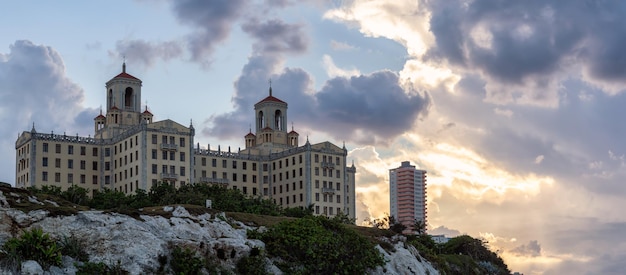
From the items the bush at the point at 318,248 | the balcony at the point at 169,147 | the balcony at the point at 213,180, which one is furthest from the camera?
the balcony at the point at 213,180

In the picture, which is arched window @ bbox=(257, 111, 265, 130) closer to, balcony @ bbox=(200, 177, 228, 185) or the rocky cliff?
balcony @ bbox=(200, 177, 228, 185)

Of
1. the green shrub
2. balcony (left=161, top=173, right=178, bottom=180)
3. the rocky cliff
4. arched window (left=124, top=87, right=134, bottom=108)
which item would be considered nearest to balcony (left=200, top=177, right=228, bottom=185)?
balcony (left=161, top=173, right=178, bottom=180)

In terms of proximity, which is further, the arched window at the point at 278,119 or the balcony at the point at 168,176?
the arched window at the point at 278,119

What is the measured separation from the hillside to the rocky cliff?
0.07 meters

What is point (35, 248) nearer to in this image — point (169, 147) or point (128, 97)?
point (169, 147)

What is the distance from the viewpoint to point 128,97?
158500mm

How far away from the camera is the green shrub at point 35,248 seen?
52719mm

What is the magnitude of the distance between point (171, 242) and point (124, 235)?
350 cm

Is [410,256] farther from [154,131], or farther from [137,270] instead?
[154,131]

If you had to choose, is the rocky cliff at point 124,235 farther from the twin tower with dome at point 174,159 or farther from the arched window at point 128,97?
the arched window at point 128,97

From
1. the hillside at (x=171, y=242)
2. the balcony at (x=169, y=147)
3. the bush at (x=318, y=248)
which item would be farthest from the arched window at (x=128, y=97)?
the bush at (x=318, y=248)

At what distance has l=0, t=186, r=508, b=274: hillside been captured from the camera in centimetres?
5540

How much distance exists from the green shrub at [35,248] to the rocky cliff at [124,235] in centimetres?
51

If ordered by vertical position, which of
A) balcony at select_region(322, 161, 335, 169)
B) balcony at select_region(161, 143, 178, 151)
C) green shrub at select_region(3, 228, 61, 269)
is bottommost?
green shrub at select_region(3, 228, 61, 269)
